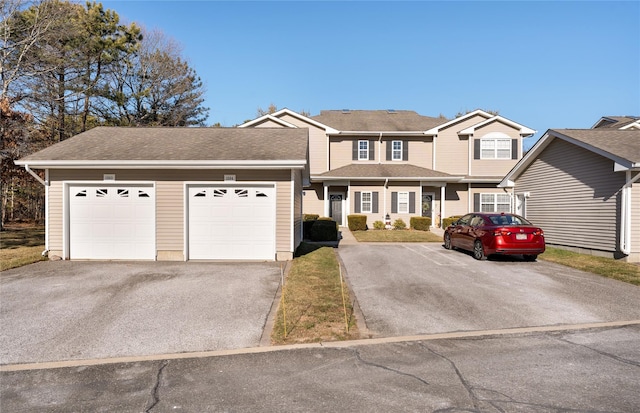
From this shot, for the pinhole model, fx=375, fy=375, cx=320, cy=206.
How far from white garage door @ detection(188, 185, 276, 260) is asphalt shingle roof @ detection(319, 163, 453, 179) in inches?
472

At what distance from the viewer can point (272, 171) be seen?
11.8 m

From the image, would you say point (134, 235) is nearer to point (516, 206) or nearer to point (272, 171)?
point (272, 171)

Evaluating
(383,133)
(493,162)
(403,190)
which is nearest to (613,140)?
(403,190)

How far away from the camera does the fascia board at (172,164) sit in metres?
11.4

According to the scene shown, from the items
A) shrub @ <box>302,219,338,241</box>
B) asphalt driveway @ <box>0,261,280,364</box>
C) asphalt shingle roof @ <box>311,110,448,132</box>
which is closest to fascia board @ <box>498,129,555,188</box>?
shrub @ <box>302,219,338,241</box>

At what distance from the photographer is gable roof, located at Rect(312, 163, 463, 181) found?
2319cm

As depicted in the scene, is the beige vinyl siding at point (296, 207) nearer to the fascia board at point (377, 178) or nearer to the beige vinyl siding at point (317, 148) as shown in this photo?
the fascia board at point (377, 178)

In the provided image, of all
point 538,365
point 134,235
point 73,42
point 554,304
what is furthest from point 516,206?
point 73,42

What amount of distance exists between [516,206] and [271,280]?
556 inches

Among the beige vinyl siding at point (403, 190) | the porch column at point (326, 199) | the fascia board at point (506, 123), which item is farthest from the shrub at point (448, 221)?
the porch column at point (326, 199)

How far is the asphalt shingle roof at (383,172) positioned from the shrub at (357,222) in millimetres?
2561

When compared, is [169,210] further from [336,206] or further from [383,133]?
[383,133]

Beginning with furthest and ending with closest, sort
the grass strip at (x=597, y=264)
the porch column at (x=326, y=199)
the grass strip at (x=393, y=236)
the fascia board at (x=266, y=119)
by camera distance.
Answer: the fascia board at (x=266, y=119) < the porch column at (x=326, y=199) < the grass strip at (x=393, y=236) < the grass strip at (x=597, y=264)

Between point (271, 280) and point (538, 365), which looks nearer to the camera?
point (538, 365)
